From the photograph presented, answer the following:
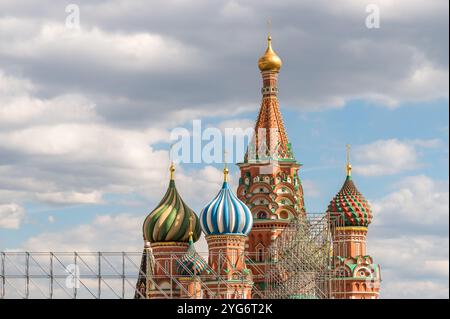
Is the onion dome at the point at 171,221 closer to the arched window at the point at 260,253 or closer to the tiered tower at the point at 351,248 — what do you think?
the arched window at the point at 260,253

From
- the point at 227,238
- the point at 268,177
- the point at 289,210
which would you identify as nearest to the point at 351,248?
the point at 289,210

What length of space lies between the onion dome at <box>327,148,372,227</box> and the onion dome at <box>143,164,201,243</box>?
8515mm

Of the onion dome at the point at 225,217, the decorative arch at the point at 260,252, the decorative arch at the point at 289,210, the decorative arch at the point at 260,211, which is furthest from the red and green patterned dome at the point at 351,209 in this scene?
the onion dome at the point at 225,217

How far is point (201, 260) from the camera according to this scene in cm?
8056

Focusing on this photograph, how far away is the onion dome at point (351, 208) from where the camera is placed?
277 ft

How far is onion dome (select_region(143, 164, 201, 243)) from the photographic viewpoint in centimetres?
8538

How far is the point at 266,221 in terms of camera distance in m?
84.8

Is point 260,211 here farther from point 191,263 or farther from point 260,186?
point 191,263

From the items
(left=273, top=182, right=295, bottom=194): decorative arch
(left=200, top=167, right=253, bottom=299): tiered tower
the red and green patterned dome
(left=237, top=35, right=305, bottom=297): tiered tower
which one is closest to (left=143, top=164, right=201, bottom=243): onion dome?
(left=237, top=35, right=305, bottom=297): tiered tower

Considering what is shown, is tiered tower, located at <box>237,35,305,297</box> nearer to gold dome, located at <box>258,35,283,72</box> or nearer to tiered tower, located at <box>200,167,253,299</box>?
gold dome, located at <box>258,35,283,72</box>

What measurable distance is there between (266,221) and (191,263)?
248 inches
